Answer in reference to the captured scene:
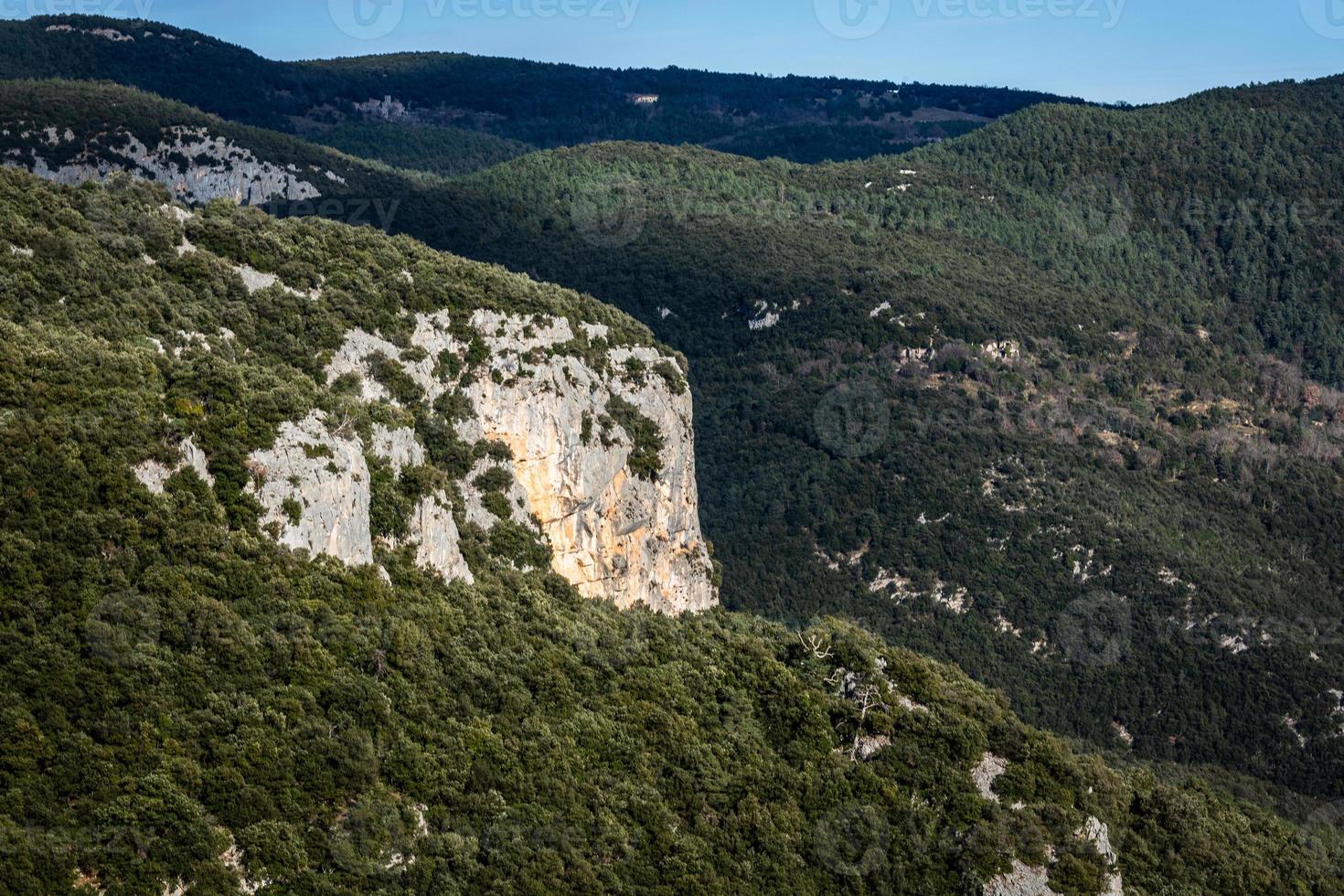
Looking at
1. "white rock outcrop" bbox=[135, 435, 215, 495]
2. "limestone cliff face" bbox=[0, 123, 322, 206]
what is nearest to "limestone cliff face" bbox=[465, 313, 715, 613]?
"white rock outcrop" bbox=[135, 435, 215, 495]

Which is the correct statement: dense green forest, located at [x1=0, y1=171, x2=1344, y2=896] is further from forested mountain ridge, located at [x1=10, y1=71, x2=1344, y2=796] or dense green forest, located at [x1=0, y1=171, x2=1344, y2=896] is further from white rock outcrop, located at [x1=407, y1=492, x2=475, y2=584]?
forested mountain ridge, located at [x1=10, y1=71, x2=1344, y2=796]

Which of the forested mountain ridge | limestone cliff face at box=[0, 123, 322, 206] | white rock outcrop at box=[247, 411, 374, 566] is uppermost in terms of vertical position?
limestone cliff face at box=[0, 123, 322, 206]

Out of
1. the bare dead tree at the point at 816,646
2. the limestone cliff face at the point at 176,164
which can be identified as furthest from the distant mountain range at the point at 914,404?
the limestone cliff face at the point at 176,164

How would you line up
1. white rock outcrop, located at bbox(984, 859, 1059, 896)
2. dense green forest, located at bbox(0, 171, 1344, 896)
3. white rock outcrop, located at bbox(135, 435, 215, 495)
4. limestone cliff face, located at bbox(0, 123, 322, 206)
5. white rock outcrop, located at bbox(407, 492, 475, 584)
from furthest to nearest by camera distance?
limestone cliff face, located at bbox(0, 123, 322, 206) → white rock outcrop, located at bbox(407, 492, 475, 584) → white rock outcrop, located at bbox(984, 859, 1059, 896) → white rock outcrop, located at bbox(135, 435, 215, 495) → dense green forest, located at bbox(0, 171, 1344, 896)

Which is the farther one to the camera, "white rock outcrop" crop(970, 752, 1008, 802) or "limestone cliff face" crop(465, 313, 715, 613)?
"limestone cliff face" crop(465, 313, 715, 613)

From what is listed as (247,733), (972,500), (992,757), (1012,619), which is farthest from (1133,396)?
(247,733)

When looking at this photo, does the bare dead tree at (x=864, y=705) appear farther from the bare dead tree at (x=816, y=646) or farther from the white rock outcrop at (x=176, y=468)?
the white rock outcrop at (x=176, y=468)

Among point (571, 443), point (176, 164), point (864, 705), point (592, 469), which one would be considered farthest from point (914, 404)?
point (864, 705)
